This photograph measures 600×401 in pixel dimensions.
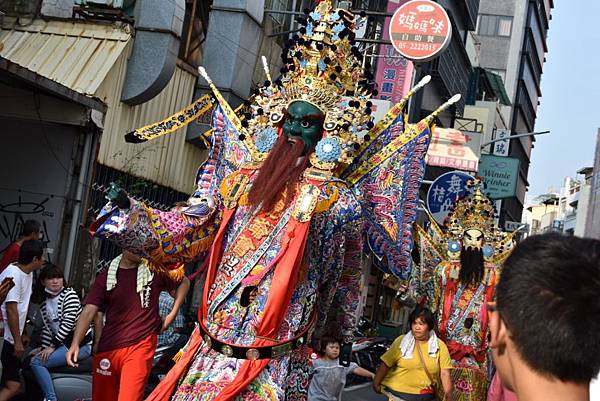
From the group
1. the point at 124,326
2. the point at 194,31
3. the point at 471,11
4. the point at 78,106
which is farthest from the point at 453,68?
the point at 124,326

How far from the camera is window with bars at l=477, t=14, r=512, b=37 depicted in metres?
58.9

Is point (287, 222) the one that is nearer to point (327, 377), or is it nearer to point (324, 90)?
point (324, 90)

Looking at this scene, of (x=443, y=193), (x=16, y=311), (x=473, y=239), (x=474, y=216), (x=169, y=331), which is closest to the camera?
(x=16, y=311)

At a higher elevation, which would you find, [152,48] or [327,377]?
[152,48]

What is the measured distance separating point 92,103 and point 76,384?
4.16 metres

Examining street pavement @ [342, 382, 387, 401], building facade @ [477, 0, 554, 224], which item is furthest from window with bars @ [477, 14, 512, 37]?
street pavement @ [342, 382, 387, 401]

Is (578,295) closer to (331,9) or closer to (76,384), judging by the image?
(331,9)

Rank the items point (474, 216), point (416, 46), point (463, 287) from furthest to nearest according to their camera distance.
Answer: point (416, 46)
point (474, 216)
point (463, 287)

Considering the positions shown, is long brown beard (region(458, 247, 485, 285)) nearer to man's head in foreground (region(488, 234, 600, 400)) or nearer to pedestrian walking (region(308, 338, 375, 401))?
pedestrian walking (region(308, 338, 375, 401))

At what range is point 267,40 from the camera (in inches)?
687

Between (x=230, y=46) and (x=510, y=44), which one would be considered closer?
(x=230, y=46)

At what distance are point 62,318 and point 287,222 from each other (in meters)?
3.28

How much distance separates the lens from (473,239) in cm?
1079

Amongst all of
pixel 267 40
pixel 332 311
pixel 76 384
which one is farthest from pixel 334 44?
pixel 267 40
